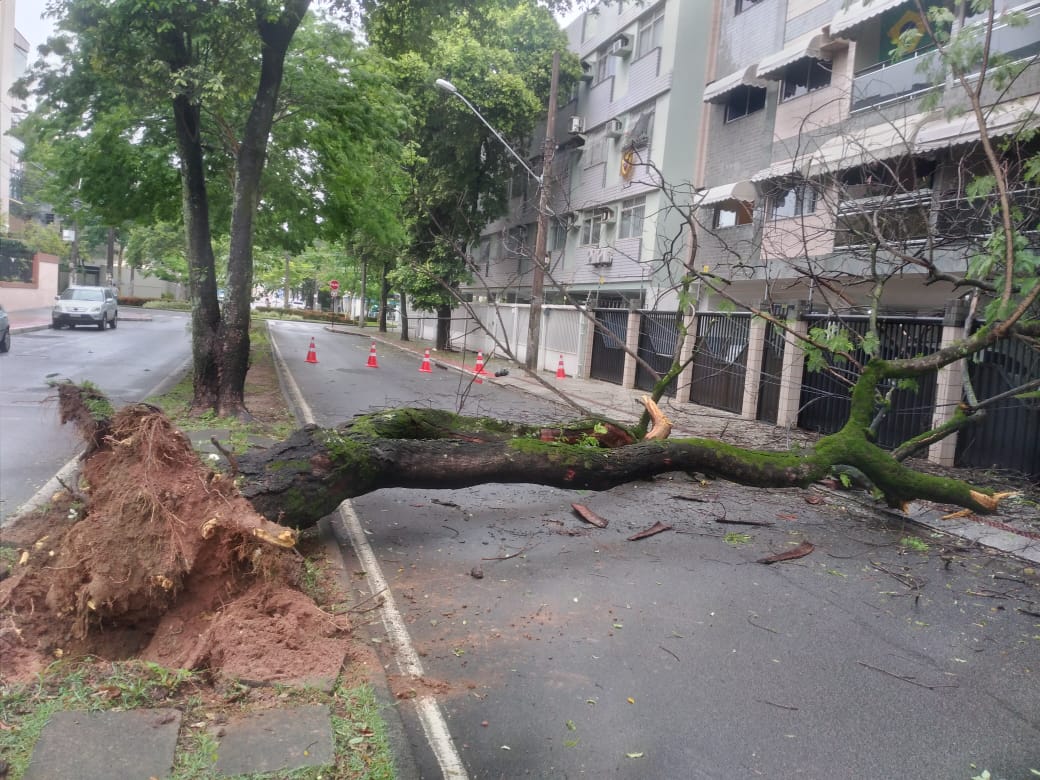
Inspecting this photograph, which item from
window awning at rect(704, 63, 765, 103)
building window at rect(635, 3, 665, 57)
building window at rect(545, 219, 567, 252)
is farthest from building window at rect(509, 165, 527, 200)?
window awning at rect(704, 63, 765, 103)

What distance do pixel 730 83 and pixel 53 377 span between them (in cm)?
1596

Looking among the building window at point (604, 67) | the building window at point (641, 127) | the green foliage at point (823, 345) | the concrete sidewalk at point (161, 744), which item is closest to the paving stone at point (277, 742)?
the concrete sidewalk at point (161, 744)

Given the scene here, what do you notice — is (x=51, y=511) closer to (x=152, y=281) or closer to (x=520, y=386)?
(x=520, y=386)

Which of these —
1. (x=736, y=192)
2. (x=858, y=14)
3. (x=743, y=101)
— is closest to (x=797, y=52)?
(x=858, y=14)

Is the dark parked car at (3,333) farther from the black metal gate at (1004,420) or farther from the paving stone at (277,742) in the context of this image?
the black metal gate at (1004,420)

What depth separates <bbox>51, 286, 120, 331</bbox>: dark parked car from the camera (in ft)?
91.6

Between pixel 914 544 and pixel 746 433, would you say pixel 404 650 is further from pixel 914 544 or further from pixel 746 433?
pixel 746 433

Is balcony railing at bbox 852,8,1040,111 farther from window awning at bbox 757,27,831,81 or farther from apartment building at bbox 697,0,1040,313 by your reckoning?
window awning at bbox 757,27,831,81

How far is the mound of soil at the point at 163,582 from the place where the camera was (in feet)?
13.0

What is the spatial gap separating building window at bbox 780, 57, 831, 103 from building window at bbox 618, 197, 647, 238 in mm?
5684

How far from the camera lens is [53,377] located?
1023 centimetres

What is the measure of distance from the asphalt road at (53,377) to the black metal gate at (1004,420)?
34.0ft

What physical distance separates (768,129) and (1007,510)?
13059 millimetres

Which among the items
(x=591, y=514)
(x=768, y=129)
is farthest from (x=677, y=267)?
(x=591, y=514)
